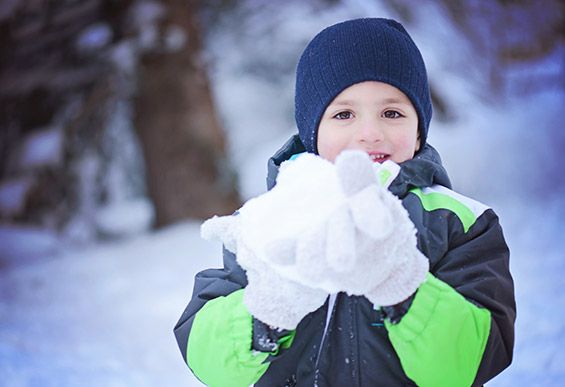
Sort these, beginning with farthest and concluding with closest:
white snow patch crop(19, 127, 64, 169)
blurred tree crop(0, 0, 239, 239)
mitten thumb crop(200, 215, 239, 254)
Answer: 1. white snow patch crop(19, 127, 64, 169)
2. blurred tree crop(0, 0, 239, 239)
3. mitten thumb crop(200, 215, 239, 254)

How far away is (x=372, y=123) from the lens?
3.75 feet

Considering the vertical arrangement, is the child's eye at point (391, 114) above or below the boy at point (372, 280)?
above

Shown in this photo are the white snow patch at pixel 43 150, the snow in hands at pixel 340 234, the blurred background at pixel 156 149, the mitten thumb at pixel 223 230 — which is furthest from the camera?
the white snow patch at pixel 43 150

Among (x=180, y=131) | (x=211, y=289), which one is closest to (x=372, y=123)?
(x=211, y=289)

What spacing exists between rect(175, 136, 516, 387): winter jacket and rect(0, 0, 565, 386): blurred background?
5.43 ft

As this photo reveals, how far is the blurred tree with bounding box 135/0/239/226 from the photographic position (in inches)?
161

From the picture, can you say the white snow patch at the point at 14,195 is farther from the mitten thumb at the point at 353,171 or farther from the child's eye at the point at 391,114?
the mitten thumb at the point at 353,171

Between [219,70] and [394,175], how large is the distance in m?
3.62

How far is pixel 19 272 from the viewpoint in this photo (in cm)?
376

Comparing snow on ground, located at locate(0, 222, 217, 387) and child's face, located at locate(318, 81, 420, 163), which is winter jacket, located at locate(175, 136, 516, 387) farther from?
snow on ground, located at locate(0, 222, 217, 387)

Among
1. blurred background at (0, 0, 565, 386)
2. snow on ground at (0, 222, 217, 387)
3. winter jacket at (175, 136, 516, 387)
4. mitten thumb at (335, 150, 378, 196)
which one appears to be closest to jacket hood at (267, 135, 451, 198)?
winter jacket at (175, 136, 516, 387)

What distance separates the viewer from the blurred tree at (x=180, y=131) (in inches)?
161

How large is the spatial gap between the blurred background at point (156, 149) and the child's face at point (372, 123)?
177 cm

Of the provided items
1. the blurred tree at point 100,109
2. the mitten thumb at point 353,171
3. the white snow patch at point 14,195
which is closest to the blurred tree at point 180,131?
the blurred tree at point 100,109
